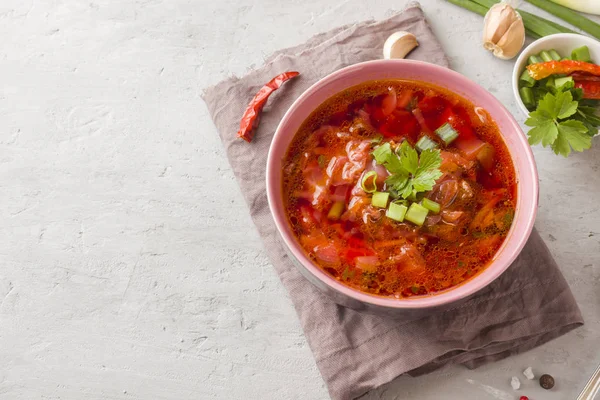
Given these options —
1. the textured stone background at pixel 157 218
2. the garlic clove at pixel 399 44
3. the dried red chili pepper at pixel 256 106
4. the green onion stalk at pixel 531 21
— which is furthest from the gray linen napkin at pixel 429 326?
the green onion stalk at pixel 531 21

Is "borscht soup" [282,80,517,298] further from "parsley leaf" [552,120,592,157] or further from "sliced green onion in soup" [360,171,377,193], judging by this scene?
"parsley leaf" [552,120,592,157]

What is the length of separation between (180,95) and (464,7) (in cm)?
132

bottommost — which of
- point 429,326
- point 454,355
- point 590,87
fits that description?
point 454,355

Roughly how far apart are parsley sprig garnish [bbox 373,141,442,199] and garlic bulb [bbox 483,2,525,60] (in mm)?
818

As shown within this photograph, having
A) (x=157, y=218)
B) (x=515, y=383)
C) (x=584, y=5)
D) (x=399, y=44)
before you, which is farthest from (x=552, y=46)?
→ (x=157, y=218)

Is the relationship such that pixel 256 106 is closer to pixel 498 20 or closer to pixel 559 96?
pixel 498 20

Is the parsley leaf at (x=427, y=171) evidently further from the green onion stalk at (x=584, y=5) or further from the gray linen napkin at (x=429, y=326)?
the green onion stalk at (x=584, y=5)

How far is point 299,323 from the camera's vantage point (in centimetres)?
245

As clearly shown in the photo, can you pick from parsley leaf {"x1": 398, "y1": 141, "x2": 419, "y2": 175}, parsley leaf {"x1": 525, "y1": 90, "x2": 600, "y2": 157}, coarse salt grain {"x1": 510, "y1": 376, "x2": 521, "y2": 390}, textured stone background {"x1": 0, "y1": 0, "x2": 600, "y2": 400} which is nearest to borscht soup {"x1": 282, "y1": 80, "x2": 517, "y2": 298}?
parsley leaf {"x1": 398, "y1": 141, "x2": 419, "y2": 175}

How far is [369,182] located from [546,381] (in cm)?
113

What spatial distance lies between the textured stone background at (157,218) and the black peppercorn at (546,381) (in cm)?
4

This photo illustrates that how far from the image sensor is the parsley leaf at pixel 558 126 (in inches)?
90.8

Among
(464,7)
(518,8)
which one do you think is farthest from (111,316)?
(518,8)

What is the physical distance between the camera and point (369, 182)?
201 cm
